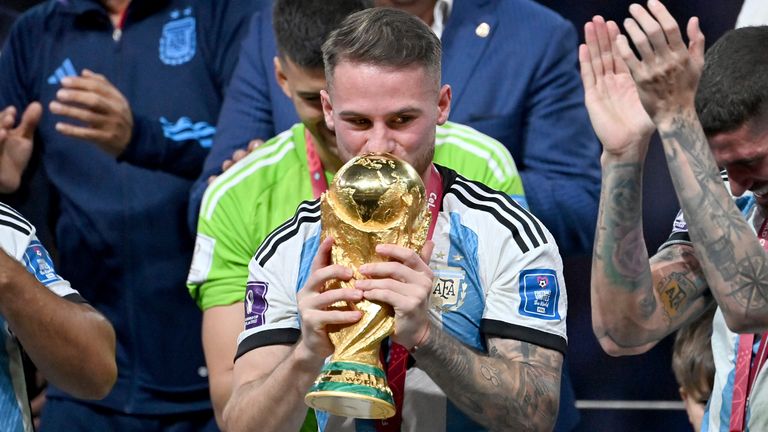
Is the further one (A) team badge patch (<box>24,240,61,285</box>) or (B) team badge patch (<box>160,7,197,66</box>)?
(B) team badge patch (<box>160,7,197,66</box>)

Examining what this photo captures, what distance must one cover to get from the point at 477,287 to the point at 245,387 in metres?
0.55

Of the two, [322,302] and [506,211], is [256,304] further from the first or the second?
[506,211]

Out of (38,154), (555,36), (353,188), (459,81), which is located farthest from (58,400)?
(353,188)

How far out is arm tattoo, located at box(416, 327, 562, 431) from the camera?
305 cm

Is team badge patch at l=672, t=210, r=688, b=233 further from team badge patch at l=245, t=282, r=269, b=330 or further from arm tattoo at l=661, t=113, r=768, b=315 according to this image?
team badge patch at l=245, t=282, r=269, b=330

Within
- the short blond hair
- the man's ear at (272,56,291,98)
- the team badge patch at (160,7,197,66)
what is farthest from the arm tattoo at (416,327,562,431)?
the team badge patch at (160,7,197,66)

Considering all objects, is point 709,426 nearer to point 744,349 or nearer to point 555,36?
point 744,349

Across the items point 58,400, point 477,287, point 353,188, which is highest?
point 353,188

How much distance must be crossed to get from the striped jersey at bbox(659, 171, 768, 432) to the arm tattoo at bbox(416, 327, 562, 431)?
64cm

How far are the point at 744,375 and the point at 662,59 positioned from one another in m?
0.85

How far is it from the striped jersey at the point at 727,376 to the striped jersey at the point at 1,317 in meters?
1.55

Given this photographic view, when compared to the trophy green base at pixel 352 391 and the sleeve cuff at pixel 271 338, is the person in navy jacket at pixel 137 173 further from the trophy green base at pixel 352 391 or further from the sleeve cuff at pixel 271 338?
the trophy green base at pixel 352 391

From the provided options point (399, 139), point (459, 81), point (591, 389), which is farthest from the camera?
point (591, 389)

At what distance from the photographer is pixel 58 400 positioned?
5.01 meters
